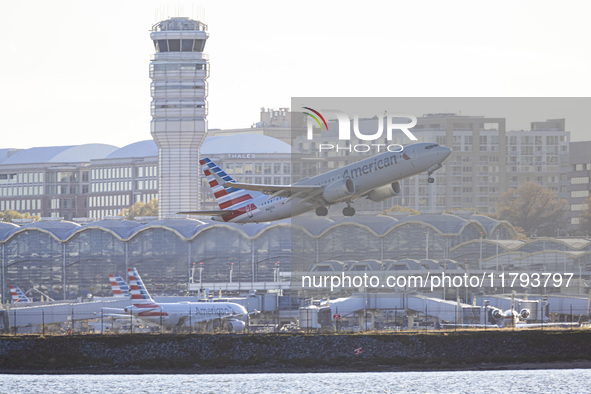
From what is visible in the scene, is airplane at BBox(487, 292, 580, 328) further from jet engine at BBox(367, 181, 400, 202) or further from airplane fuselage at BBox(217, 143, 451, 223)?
airplane fuselage at BBox(217, 143, 451, 223)

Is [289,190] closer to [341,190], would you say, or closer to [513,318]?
[341,190]

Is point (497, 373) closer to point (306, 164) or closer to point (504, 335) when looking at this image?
point (504, 335)

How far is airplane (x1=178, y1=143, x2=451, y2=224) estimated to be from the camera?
462ft

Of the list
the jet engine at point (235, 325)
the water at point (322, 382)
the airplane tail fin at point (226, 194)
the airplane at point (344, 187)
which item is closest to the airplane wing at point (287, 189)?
the airplane at point (344, 187)

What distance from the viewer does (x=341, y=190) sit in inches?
5625

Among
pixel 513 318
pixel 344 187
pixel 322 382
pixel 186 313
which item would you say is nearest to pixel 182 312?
pixel 186 313

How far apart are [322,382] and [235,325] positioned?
31.7 metres

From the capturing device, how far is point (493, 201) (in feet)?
639

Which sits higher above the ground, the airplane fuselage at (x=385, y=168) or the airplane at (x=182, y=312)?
the airplane fuselage at (x=385, y=168)

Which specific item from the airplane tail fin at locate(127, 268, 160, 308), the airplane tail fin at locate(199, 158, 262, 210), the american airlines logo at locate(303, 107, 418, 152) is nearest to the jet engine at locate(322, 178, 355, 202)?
the american airlines logo at locate(303, 107, 418, 152)

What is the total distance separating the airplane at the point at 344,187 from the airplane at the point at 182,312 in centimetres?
2645

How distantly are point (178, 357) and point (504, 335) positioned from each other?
3340 cm

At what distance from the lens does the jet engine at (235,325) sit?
176 m

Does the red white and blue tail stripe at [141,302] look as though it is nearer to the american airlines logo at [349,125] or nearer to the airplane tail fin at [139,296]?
the airplane tail fin at [139,296]
